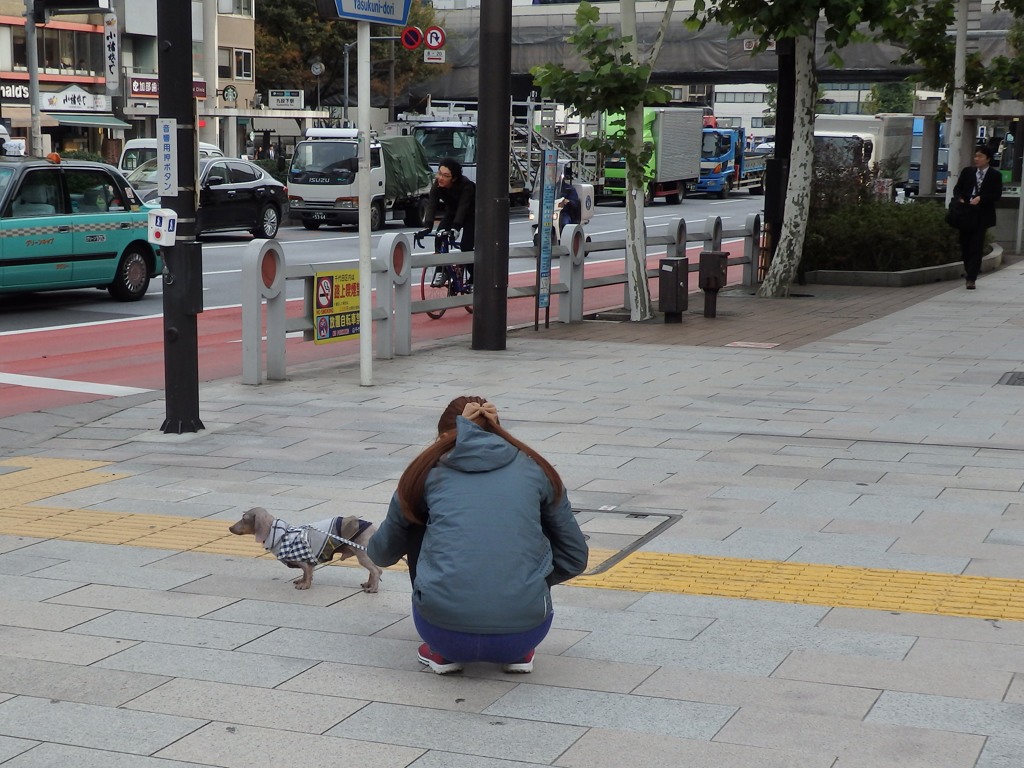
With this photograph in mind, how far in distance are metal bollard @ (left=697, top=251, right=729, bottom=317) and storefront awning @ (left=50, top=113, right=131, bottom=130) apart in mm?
36758

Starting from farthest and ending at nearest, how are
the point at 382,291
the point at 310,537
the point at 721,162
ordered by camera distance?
the point at 721,162 < the point at 382,291 < the point at 310,537

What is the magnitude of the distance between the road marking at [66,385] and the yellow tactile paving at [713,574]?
162 inches

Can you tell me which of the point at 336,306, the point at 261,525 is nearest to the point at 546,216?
the point at 336,306

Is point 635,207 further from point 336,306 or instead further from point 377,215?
point 377,215

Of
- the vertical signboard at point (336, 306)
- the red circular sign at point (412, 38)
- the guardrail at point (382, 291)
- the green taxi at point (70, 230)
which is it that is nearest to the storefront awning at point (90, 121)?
the red circular sign at point (412, 38)

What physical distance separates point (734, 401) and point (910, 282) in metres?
11.1

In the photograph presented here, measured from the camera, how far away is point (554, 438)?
942 cm

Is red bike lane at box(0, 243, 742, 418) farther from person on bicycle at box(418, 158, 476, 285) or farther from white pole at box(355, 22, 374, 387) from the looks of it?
white pole at box(355, 22, 374, 387)

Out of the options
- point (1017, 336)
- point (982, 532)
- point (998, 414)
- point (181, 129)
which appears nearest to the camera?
point (982, 532)

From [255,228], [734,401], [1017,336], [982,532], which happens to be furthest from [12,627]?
[255,228]

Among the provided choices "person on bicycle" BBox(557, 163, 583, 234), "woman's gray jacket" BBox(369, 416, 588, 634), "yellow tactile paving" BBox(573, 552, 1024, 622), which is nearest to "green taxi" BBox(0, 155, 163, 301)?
"person on bicycle" BBox(557, 163, 583, 234)

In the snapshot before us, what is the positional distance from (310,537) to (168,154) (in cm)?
422

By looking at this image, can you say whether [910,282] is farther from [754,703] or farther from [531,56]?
[531,56]

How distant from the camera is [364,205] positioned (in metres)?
11.2
